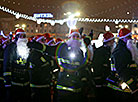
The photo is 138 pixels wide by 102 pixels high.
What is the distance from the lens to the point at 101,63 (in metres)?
6.81

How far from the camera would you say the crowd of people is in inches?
180

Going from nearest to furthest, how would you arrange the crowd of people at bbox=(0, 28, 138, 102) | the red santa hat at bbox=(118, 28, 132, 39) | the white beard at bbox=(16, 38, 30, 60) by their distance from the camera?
1. the crowd of people at bbox=(0, 28, 138, 102)
2. the red santa hat at bbox=(118, 28, 132, 39)
3. the white beard at bbox=(16, 38, 30, 60)

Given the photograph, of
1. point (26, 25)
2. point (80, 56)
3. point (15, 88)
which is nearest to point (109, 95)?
point (80, 56)

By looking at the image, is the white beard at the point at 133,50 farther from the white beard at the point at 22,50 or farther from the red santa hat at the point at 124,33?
the white beard at the point at 22,50

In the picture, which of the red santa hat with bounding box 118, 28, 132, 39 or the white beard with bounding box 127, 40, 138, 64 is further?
the red santa hat with bounding box 118, 28, 132, 39

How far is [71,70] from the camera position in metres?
4.55

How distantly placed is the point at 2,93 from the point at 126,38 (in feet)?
15.6

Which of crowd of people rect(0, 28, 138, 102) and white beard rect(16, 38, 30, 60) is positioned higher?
white beard rect(16, 38, 30, 60)

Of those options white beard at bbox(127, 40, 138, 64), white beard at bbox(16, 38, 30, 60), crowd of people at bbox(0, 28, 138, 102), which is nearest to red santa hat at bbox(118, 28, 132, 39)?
crowd of people at bbox(0, 28, 138, 102)

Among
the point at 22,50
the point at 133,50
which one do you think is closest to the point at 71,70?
the point at 133,50

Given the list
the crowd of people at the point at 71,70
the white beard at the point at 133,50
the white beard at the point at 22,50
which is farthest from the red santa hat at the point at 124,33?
the white beard at the point at 22,50

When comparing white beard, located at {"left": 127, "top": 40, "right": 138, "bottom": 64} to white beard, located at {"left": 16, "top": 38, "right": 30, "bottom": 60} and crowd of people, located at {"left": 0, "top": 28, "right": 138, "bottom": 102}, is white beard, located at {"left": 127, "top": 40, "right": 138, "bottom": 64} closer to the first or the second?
crowd of people, located at {"left": 0, "top": 28, "right": 138, "bottom": 102}

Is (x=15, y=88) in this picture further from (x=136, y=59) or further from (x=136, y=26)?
(x=136, y=26)

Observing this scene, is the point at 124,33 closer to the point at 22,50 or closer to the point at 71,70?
the point at 71,70
